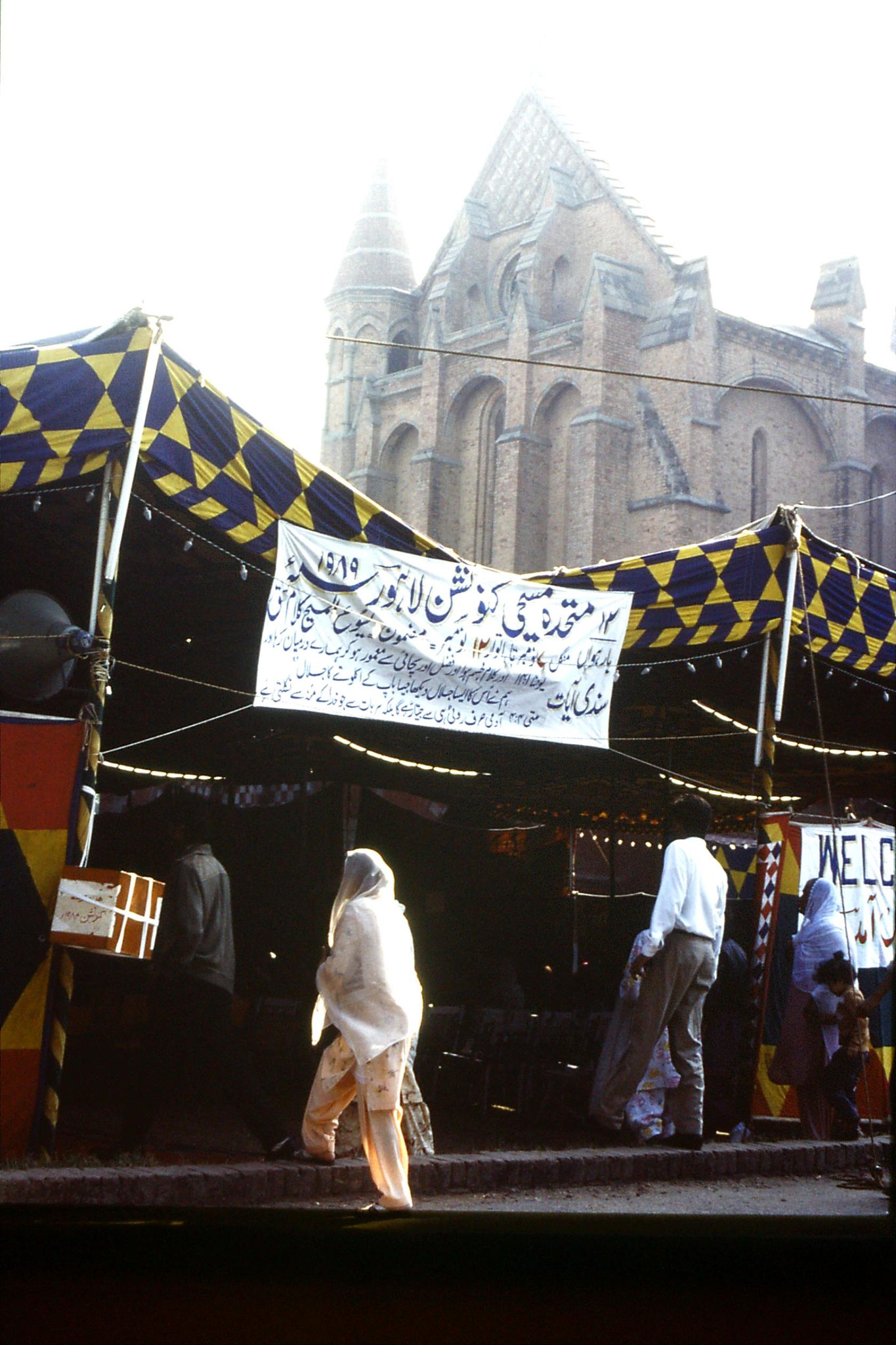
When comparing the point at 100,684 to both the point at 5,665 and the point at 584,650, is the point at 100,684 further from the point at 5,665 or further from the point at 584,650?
the point at 584,650

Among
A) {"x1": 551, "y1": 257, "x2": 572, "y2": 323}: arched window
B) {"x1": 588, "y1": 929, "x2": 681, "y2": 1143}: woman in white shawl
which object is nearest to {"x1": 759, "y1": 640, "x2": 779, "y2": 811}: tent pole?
{"x1": 588, "y1": 929, "x2": 681, "y2": 1143}: woman in white shawl

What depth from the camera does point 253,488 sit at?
7.98m

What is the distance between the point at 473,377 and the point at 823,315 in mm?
9649

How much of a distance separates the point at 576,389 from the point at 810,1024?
30.8 m

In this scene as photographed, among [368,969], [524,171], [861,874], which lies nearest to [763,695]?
[861,874]

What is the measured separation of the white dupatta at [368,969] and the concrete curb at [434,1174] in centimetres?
68

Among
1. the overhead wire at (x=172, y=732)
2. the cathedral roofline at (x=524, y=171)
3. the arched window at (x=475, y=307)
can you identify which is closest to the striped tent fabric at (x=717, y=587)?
the overhead wire at (x=172, y=732)

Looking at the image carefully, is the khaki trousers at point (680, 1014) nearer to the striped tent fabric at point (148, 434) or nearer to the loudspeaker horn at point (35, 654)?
the striped tent fabric at point (148, 434)

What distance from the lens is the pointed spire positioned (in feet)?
152

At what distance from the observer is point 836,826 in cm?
1031

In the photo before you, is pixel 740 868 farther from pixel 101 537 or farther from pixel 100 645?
pixel 101 537

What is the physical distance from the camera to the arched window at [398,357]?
45.6m

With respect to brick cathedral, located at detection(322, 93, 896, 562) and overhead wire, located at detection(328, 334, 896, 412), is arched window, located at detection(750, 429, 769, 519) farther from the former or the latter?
overhead wire, located at detection(328, 334, 896, 412)

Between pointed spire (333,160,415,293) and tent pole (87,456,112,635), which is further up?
pointed spire (333,160,415,293)
